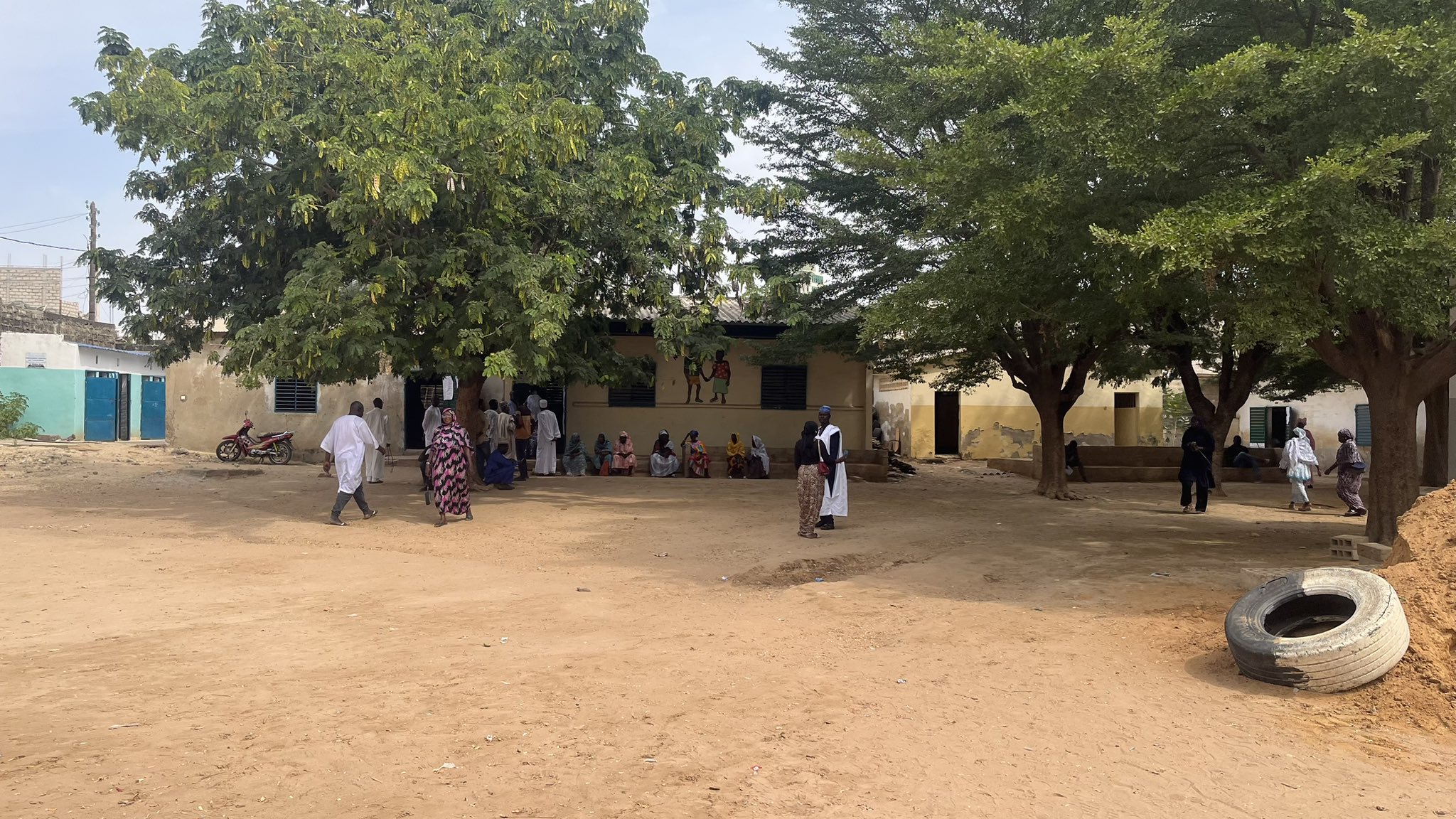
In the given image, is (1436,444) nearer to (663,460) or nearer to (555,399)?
(663,460)

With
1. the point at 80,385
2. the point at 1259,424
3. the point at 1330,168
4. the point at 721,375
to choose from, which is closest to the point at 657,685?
the point at 1330,168

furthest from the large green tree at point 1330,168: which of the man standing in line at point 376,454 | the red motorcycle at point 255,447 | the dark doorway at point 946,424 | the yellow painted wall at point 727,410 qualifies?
the dark doorway at point 946,424

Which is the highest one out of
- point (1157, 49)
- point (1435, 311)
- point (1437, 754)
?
point (1157, 49)

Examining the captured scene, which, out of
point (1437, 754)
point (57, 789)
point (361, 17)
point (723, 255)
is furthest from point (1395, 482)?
point (361, 17)

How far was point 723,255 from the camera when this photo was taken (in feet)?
49.5

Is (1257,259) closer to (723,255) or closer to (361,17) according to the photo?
(723,255)

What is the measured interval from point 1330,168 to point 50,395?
102ft

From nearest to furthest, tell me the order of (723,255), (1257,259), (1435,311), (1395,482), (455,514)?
(1257,259) → (1435,311) → (1395,482) → (455,514) → (723,255)

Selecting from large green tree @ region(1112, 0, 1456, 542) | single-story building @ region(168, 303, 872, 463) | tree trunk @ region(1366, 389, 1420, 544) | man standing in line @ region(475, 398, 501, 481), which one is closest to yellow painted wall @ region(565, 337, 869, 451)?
single-story building @ region(168, 303, 872, 463)

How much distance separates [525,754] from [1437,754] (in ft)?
14.4

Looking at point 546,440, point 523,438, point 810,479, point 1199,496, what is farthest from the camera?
point 546,440

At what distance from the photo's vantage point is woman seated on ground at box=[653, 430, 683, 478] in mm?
21188

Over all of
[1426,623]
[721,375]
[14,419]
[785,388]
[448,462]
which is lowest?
[1426,623]

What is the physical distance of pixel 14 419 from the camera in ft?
82.8
